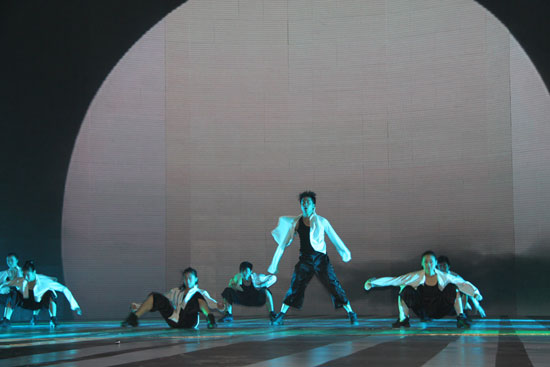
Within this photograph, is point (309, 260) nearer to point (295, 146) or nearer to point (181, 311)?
point (181, 311)

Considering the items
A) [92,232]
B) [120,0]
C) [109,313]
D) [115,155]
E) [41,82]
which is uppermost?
[120,0]

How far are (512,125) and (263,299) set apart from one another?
4455 mm

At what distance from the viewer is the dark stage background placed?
10.1 m

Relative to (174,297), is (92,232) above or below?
above

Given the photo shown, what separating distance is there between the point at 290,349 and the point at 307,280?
11.8 ft

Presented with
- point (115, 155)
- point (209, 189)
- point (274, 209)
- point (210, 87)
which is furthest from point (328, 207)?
point (115, 155)

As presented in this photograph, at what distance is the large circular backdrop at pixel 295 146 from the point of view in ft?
35.1

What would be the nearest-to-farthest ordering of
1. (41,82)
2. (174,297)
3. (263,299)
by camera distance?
(174,297) → (263,299) → (41,82)

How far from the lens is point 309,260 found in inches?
320

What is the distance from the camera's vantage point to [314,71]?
456 inches

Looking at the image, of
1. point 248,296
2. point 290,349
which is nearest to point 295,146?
point 248,296

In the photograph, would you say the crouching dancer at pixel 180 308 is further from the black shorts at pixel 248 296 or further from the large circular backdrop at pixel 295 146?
the large circular backdrop at pixel 295 146

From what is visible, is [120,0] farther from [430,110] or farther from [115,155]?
[430,110]

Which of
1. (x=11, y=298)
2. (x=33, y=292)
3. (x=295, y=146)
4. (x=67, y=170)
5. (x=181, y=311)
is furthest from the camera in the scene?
(x=295, y=146)
